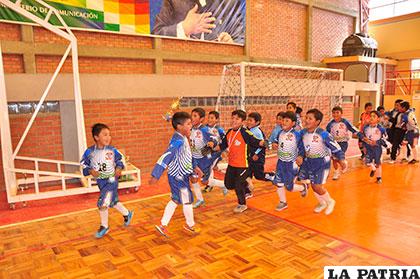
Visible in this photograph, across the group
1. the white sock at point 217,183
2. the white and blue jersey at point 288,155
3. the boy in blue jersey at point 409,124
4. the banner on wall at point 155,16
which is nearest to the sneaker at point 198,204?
the white sock at point 217,183

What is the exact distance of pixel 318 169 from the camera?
4.41 m

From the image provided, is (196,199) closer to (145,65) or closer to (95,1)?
(145,65)

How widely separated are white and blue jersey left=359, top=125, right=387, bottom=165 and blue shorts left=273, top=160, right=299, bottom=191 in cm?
248

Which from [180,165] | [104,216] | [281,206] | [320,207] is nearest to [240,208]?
[281,206]

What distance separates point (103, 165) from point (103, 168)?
1.4 inches

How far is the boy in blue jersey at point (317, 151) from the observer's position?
171 inches

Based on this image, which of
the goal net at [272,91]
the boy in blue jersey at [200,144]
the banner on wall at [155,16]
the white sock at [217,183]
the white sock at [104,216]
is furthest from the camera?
the goal net at [272,91]

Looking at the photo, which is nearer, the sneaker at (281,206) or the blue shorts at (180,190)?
the blue shorts at (180,190)

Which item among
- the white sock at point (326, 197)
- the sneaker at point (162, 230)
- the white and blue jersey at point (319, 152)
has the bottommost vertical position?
the sneaker at point (162, 230)

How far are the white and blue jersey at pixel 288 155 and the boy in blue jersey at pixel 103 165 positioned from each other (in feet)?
7.12

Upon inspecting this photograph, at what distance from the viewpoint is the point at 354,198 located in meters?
5.25

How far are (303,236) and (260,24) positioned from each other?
Answer: 8.00 metres

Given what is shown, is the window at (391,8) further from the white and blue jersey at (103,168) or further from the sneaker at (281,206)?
the white and blue jersey at (103,168)

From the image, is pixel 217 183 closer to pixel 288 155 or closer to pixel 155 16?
pixel 288 155
